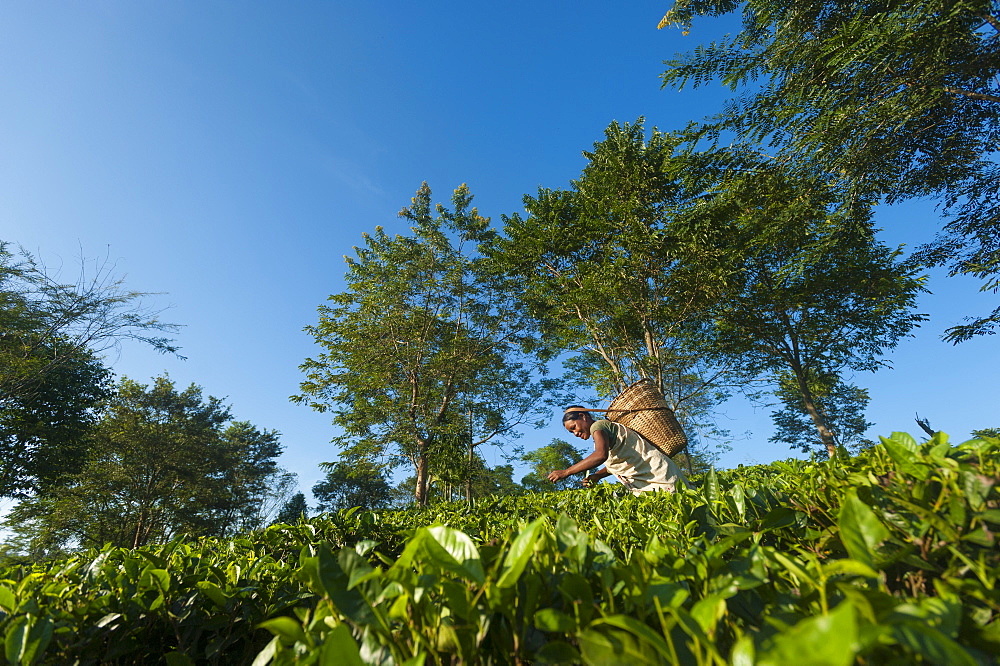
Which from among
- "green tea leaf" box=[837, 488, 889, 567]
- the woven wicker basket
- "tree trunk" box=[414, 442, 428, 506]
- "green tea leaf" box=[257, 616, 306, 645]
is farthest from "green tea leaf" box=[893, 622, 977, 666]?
"tree trunk" box=[414, 442, 428, 506]

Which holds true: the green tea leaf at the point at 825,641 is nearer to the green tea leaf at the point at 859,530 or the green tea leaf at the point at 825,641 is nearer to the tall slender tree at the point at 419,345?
the green tea leaf at the point at 859,530

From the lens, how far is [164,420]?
25.7m

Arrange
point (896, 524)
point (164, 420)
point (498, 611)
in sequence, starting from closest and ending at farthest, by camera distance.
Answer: point (498, 611) < point (896, 524) < point (164, 420)

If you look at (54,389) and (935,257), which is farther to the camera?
(54,389)

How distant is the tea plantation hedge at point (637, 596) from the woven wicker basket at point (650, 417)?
4.50m

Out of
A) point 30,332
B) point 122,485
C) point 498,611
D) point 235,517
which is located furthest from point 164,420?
point 498,611

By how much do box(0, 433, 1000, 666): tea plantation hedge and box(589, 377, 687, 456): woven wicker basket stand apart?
4.50 metres

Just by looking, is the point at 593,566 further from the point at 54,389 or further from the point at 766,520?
the point at 54,389

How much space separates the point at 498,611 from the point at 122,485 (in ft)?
107

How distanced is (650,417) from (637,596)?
5.50m

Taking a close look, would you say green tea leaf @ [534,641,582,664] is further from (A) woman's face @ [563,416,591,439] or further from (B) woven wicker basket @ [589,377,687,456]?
(B) woven wicker basket @ [589,377,687,456]

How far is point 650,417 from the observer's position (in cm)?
585

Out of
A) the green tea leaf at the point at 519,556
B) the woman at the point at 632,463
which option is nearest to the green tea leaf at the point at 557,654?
the green tea leaf at the point at 519,556

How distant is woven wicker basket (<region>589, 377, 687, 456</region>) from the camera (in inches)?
227
